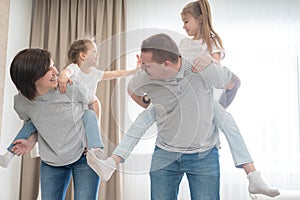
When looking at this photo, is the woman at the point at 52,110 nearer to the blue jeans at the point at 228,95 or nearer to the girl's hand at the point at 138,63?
the girl's hand at the point at 138,63

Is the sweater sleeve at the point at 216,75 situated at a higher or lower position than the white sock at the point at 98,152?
higher

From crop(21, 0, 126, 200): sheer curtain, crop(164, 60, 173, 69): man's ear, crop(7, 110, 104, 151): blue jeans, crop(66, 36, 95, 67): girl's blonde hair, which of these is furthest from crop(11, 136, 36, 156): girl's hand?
crop(21, 0, 126, 200): sheer curtain

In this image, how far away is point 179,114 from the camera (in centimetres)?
139

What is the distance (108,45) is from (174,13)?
1895mm

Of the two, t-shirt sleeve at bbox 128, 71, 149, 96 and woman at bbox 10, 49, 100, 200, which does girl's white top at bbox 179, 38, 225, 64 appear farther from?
woman at bbox 10, 49, 100, 200

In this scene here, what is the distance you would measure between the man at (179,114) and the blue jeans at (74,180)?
26 cm

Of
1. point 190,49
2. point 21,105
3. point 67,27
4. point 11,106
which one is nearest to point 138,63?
point 190,49

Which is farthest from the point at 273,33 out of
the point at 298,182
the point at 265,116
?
the point at 298,182

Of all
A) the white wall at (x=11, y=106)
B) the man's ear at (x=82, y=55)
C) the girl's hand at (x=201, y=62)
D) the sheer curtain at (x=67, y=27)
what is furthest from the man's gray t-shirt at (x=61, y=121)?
the sheer curtain at (x=67, y=27)

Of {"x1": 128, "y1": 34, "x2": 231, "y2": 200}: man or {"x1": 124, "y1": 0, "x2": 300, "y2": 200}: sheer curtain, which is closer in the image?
{"x1": 128, "y1": 34, "x2": 231, "y2": 200}: man

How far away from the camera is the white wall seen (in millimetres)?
2879

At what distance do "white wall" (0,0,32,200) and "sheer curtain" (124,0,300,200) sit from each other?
2.83 ft

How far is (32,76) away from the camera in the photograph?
150 cm

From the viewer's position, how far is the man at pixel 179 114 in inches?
53.5
